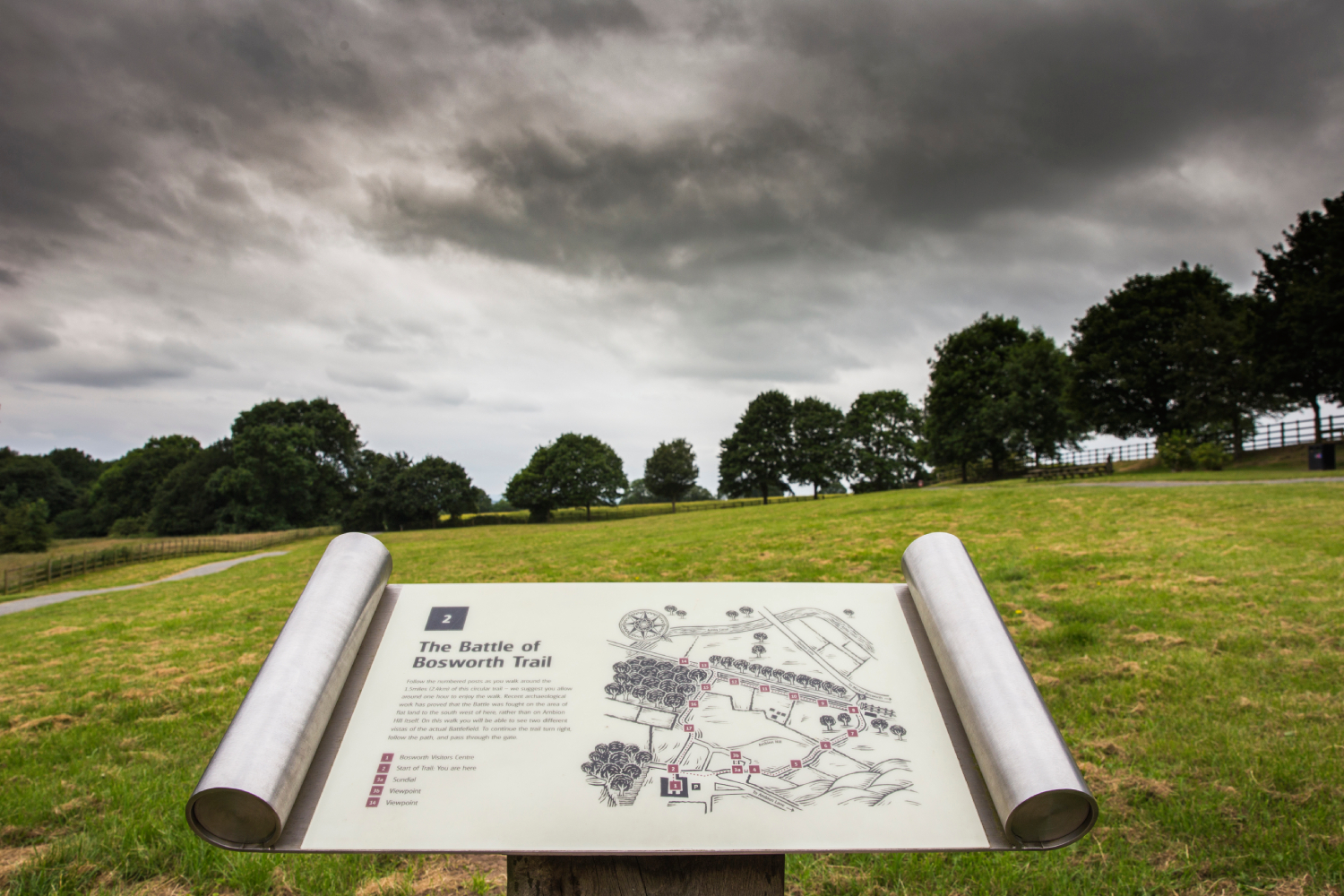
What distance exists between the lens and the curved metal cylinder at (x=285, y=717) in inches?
71.9

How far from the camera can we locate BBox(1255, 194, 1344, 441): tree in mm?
27297

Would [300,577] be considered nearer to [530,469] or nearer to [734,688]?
[734,688]

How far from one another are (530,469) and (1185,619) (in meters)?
61.0

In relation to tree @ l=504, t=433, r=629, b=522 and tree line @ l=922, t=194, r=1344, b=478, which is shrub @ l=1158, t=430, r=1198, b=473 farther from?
tree @ l=504, t=433, r=629, b=522

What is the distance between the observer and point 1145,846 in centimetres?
353

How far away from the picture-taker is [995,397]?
43656 mm

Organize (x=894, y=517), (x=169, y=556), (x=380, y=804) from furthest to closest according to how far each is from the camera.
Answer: (x=169, y=556) → (x=894, y=517) → (x=380, y=804)

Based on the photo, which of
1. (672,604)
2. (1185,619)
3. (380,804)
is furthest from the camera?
(1185,619)

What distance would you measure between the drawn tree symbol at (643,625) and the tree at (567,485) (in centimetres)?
5845

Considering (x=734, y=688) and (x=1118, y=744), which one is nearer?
(x=734, y=688)

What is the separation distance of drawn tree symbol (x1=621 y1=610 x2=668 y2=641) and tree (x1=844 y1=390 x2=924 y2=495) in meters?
53.5

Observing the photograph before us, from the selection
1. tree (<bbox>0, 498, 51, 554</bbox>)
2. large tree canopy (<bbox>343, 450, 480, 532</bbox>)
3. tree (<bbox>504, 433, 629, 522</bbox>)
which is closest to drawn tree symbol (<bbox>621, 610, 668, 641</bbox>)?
tree (<bbox>0, 498, 51, 554</bbox>)

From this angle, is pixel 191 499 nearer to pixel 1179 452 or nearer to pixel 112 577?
pixel 112 577

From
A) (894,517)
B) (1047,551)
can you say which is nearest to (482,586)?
(1047,551)
